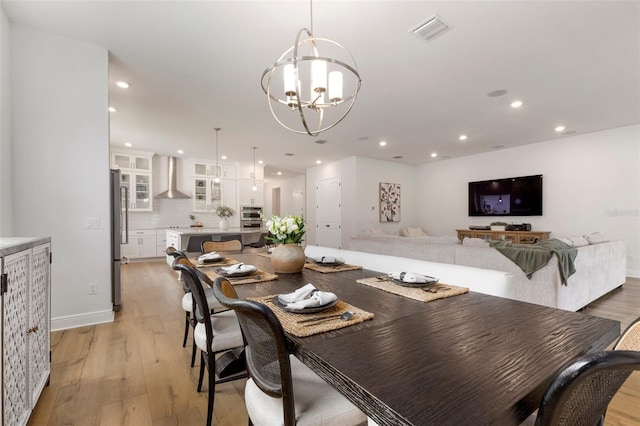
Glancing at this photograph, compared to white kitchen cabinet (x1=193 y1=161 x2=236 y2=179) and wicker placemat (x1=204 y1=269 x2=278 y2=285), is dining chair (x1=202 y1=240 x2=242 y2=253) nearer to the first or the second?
wicker placemat (x1=204 y1=269 x2=278 y2=285)

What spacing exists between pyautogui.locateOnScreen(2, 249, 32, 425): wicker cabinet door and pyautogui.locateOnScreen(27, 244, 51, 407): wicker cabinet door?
8 cm

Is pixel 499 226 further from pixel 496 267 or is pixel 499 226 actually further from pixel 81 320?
pixel 81 320

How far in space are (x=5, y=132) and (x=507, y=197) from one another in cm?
811

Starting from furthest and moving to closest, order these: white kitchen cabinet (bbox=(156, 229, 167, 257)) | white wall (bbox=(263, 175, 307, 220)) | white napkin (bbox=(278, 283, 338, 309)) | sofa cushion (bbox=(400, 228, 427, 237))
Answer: white wall (bbox=(263, 175, 307, 220))
sofa cushion (bbox=(400, 228, 427, 237))
white kitchen cabinet (bbox=(156, 229, 167, 257))
white napkin (bbox=(278, 283, 338, 309))

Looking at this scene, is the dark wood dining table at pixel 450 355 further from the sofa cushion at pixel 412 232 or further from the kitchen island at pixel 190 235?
the sofa cushion at pixel 412 232

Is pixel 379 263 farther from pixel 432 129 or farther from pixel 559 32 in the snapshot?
pixel 432 129

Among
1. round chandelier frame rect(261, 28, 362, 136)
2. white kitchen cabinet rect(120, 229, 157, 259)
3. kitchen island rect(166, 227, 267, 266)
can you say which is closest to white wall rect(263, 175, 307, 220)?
white kitchen cabinet rect(120, 229, 157, 259)

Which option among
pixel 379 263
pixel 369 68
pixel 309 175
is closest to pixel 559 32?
pixel 369 68

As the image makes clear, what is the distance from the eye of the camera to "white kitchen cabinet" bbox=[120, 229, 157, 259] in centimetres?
668

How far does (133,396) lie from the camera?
1.80 meters

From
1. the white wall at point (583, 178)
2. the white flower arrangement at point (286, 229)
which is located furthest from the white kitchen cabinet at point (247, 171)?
the white flower arrangement at point (286, 229)

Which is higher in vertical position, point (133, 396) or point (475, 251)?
point (475, 251)

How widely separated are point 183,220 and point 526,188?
842cm

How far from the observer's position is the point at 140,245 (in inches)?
268
